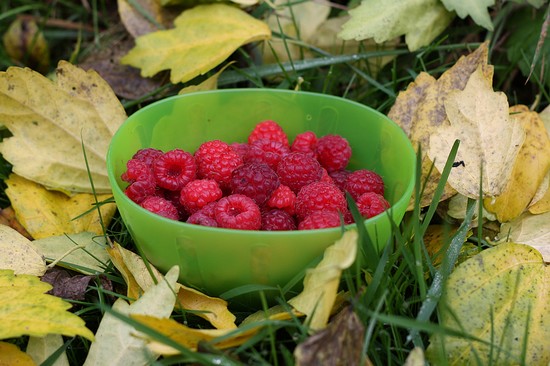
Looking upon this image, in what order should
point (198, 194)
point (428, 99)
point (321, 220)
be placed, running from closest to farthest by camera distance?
point (321, 220)
point (198, 194)
point (428, 99)

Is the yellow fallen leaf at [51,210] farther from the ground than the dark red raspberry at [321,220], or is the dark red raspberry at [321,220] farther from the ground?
the dark red raspberry at [321,220]

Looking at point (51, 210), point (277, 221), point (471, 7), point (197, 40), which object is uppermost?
point (471, 7)

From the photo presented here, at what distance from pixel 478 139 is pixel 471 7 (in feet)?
1.28

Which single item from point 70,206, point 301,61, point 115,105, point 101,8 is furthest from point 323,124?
point 101,8

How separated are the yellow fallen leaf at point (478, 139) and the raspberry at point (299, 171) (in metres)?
0.21

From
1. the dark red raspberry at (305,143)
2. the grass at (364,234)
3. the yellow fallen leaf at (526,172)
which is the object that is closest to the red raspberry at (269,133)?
the dark red raspberry at (305,143)

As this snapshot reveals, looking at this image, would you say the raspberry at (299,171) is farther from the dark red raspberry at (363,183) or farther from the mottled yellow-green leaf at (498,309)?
the mottled yellow-green leaf at (498,309)

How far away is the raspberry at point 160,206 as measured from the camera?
113cm

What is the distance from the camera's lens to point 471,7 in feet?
4.89

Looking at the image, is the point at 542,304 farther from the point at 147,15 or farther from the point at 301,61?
the point at 147,15

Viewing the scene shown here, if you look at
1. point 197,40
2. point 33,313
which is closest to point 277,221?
point 33,313

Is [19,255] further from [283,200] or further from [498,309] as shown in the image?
[498,309]

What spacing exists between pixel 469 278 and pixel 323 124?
501mm

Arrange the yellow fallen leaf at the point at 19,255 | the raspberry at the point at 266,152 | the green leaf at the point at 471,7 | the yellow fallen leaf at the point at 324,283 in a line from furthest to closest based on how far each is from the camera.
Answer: the green leaf at the point at 471,7 → the raspberry at the point at 266,152 → the yellow fallen leaf at the point at 19,255 → the yellow fallen leaf at the point at 324,283
